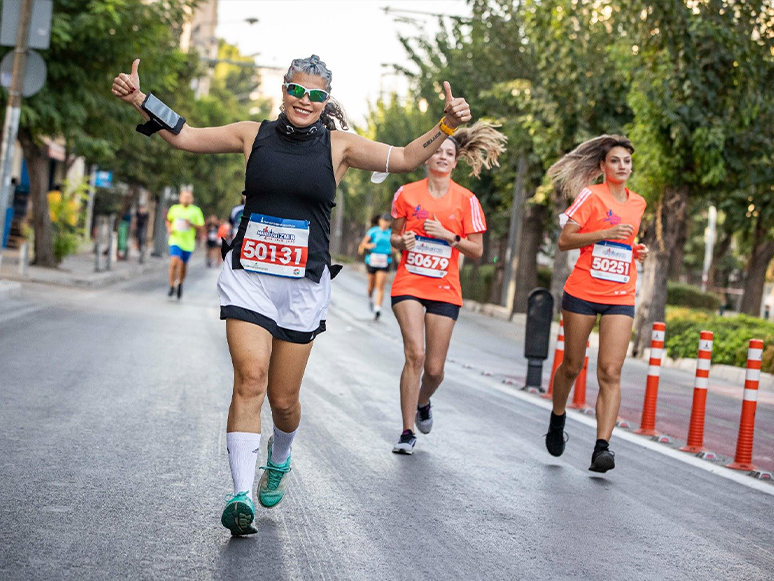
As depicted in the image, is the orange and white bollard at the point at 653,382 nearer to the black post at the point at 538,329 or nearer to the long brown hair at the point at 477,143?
the long brown hair at the point at 477,143

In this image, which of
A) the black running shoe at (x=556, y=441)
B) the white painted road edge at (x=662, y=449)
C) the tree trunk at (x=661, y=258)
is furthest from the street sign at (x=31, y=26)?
the black running shoe at (x=556, y=441)

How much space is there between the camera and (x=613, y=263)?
305 inches

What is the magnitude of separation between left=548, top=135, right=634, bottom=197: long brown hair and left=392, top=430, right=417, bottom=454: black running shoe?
6.61ft

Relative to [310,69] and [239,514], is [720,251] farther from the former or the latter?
[239,514]

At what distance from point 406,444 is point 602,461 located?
1.22 m

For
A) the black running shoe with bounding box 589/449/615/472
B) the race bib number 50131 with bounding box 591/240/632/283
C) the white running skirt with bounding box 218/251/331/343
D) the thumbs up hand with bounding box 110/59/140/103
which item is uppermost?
the thumbs up hand with bounding box 110/59/140/103

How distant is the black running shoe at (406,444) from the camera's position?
7813mm

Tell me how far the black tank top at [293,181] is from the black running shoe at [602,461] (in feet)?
9.38

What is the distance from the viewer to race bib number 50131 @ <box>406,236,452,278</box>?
26.8 ft

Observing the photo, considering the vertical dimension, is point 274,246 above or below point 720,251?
below

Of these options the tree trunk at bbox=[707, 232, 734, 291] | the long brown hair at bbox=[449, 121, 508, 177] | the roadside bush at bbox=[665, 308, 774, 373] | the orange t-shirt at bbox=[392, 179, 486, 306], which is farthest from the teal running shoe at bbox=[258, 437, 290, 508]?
the tree trunk at bbox=[707, 232, 734, 291]

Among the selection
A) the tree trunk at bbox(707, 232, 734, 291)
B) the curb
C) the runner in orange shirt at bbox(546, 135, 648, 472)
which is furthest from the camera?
the tree trunk at bbox(707, 232, 734, 291)

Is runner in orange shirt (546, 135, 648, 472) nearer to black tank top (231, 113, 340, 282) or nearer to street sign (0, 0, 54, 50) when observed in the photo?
black tank top (231, 113, 340, 282)

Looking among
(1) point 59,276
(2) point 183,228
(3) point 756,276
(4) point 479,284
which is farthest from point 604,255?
(4) point 479,284
